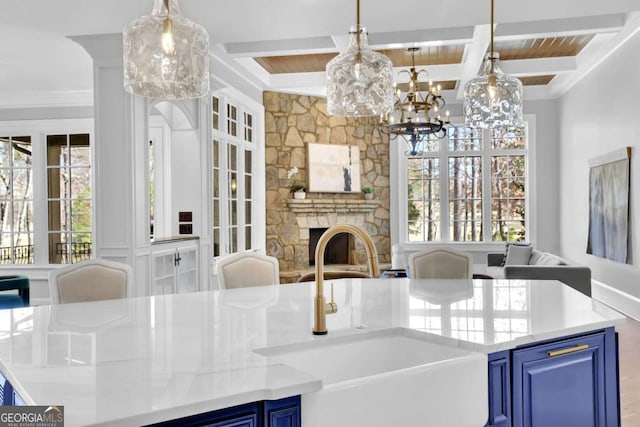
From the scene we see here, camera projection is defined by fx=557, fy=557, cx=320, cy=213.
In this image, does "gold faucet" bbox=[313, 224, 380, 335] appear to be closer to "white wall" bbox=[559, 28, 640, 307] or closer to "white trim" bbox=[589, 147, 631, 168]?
"white wall" bbox=[559, 28, 640, 307]

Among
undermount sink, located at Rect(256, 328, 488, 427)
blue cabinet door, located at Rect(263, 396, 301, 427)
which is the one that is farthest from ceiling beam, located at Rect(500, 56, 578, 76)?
blue cabinet door, located at Rect(263, 396, 301, 427)

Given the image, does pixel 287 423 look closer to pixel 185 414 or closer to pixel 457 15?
pixel 185 414

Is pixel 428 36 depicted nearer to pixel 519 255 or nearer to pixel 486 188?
pixel 519 255

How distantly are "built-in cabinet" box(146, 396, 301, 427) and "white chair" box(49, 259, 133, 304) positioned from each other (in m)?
1.77

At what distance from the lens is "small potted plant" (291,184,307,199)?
27.5 feet

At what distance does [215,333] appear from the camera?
181 cm

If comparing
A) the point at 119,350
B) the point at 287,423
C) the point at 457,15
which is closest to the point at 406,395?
the point at 287,423

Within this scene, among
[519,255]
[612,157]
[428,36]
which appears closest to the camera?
[428,36]

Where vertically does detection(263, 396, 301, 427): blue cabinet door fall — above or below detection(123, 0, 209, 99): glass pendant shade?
below

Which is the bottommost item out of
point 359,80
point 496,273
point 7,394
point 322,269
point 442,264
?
point 496,273

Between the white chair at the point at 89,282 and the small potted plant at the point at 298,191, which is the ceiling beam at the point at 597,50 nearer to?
the small potted plant at the point at 298,191

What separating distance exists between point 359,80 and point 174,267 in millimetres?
3540

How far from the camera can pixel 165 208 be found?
22.9 feet

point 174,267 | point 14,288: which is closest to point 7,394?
point 174,267
